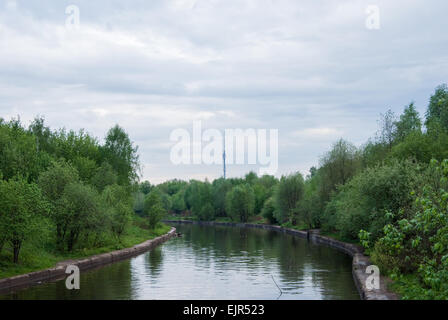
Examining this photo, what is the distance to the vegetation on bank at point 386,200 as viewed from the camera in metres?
15.5

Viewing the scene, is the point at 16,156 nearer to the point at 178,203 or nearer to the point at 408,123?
the point at 408,123

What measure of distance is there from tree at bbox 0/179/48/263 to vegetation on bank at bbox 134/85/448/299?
2044 cm

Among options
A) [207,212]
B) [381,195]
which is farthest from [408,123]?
[207,212]

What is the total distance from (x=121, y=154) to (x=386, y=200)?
5547 cm

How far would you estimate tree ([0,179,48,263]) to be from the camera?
31.5 meters

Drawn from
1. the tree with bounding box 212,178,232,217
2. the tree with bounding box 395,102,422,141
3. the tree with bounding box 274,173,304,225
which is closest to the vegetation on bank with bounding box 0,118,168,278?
the tree with bounding box 274,173,304,225

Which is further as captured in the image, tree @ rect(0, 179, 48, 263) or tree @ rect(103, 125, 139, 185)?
tree @ rect(103, 125, 139, 185)

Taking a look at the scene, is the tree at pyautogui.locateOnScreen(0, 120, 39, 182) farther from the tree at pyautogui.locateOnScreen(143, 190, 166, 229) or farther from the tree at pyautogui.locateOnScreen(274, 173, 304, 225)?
the tree at pyautogui.locateOnScreen(274, 173, 304, 225)

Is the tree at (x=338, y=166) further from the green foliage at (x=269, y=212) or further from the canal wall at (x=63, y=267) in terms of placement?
the green foliage at (x=269, y=212)

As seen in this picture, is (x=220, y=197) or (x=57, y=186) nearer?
(x=57, y=186)

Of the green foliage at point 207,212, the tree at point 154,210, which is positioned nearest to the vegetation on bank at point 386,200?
the green foliage at point 207,212

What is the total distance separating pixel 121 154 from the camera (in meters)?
87.0

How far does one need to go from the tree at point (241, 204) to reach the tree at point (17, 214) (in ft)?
317
